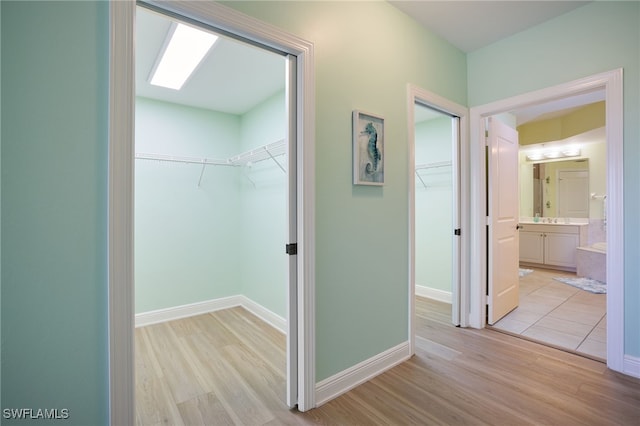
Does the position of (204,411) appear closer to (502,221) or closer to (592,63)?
(502,221)

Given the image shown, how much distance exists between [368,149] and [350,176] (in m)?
0.25

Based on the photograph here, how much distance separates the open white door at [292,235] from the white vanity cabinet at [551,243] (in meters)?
5.81

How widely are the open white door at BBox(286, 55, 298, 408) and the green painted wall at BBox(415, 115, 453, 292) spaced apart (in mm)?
2771

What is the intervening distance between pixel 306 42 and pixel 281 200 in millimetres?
1597

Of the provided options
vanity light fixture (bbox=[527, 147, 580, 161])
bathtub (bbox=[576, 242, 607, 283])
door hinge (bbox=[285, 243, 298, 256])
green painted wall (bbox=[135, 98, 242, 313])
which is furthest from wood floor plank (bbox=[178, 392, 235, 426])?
vanity light fixture (bbox=[527, 147, 580, 161])

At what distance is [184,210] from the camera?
3480mm

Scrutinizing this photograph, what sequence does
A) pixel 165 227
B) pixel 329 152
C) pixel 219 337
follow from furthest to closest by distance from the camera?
pixel 165 227
pixel 219 337
pixel 329 152

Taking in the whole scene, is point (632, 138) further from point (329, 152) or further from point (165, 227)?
point (165, 227)

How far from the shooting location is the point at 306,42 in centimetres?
174

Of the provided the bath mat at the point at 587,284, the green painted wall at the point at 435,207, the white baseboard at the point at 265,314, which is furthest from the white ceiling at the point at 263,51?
the bath mat at the point at 587,284

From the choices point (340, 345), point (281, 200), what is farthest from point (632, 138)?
point (281, 200)

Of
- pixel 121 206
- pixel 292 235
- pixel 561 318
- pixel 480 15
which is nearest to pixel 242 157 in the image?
pixel 292 235

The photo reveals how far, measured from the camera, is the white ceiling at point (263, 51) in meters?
2.23

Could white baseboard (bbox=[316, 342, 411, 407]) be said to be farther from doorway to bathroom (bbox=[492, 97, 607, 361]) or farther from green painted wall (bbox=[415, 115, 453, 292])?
green painted wall (bbox=[415, 115, 453, 292])
